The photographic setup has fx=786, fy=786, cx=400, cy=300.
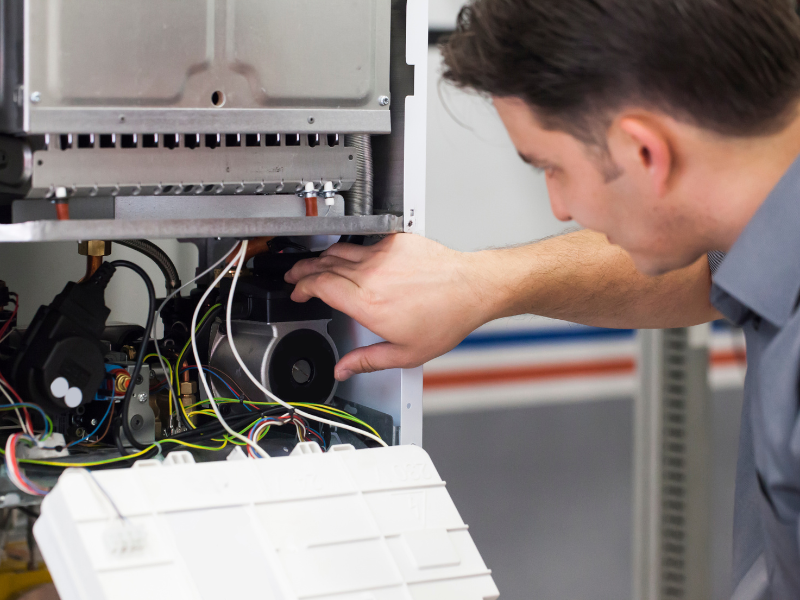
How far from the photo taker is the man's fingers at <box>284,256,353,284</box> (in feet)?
3.24

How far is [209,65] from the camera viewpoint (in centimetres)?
83

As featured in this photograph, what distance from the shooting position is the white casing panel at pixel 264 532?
2.12ft

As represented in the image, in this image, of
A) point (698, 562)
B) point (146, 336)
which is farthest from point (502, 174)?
point (146, 336)

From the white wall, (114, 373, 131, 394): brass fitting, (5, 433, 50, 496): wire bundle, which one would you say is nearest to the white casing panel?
(5, 433, 50, 496): wire bundle

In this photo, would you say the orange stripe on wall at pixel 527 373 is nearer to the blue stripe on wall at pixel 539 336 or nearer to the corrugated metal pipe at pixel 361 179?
the blue stripe on wall at pixel 539 336

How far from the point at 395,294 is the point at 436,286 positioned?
0.06 metres

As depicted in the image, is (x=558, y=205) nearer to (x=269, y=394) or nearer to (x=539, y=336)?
(x=269, y=394)

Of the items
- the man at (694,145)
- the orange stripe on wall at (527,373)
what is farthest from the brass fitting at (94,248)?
the orange stripe on wall at (527,373)

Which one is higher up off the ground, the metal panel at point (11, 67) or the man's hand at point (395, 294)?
the metal panel at point (11, 67)

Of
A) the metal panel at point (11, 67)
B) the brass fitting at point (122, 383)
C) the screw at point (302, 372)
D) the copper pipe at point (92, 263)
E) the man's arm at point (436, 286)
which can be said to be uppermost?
the metal panel at point (11, 67)

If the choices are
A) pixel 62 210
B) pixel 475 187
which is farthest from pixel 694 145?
pixel 475 187

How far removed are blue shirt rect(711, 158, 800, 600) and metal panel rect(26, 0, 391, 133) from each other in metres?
0.43

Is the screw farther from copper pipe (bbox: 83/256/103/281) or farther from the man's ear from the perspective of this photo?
the man's ear

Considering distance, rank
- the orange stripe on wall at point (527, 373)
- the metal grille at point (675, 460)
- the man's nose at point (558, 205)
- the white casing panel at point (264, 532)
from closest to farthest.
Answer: the white casing panel at point (264, 532) < the man's nose at point (558, 205) < the metal grille at point (675, 460) < the orange stripe on wall at point (527, 373)
